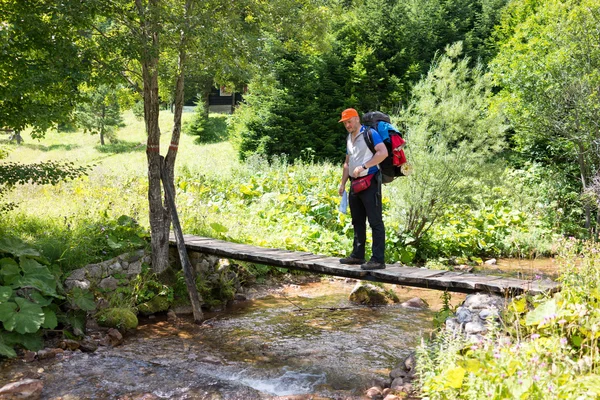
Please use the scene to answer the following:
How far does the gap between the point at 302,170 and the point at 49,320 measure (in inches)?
367

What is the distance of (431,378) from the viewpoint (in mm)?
3934

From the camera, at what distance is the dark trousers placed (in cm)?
566

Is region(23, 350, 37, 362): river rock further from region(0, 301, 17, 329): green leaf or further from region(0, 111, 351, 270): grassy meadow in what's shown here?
region(0, 111, 351, 270): grassy meadow

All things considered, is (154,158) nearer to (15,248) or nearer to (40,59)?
(40,59)

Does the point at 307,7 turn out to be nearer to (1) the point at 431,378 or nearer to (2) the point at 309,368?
(2) the point at 309,368

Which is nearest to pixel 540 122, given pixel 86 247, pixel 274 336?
pixel 274 336

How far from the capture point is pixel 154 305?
7.02 m

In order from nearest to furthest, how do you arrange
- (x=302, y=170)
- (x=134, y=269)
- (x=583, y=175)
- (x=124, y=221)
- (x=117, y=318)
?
1. (x=117, y=318)
2. (x=134, y=269)
3. (x=124, y=221)
4. (x=583, y=175)
5. (x=302, y=170)

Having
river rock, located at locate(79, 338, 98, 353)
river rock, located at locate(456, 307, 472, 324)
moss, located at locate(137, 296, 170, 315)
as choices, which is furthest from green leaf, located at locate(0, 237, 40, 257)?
river rock, located at locate(456, 307, 472, 324)

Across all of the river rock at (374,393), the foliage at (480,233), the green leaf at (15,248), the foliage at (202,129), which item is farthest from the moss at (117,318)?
the foliage at (202,129)

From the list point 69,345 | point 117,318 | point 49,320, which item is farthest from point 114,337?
point 49,320

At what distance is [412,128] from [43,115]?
761cm

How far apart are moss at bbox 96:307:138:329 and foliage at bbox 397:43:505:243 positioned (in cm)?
604

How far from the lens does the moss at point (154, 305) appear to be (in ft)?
22.6
